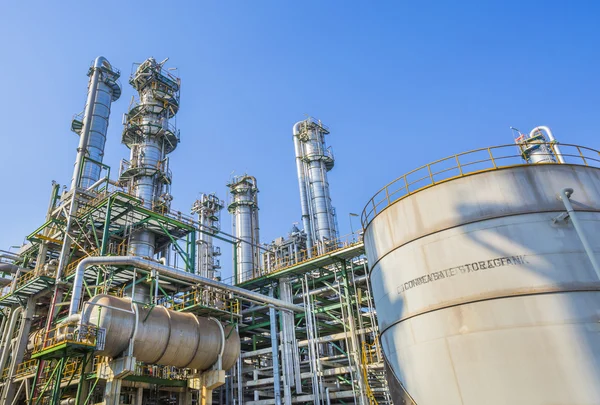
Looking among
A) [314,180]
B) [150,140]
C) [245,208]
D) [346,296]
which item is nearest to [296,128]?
[314,180]

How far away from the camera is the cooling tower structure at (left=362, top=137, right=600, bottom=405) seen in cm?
954

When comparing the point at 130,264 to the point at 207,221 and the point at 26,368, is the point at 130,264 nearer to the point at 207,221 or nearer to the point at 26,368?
the point at 26,368

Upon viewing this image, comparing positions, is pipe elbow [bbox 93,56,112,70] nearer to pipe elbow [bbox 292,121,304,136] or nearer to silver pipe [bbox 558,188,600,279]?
pipe elbow [bbox 292,121,304,136]

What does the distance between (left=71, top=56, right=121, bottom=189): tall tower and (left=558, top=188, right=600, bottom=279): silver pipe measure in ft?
103

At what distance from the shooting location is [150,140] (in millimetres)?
31406

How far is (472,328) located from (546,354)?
5.18 ft

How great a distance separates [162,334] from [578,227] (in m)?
15.4

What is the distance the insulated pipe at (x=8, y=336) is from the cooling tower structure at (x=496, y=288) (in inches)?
889

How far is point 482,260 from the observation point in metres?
10.9

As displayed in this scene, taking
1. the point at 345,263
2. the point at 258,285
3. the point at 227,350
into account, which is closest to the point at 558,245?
the point at 345,263

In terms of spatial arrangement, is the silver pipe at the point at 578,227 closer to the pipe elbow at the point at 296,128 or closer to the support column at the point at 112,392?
the support column at the point at 112,392

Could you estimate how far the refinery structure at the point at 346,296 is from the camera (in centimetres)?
1000

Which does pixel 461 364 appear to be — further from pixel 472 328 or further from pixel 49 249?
pixel 49 249

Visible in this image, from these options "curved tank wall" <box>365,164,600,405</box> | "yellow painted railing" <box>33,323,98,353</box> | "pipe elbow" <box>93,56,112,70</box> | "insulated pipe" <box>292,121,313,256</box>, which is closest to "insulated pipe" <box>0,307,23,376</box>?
"yellow painted railing" <box>33,323,98,353</box>
